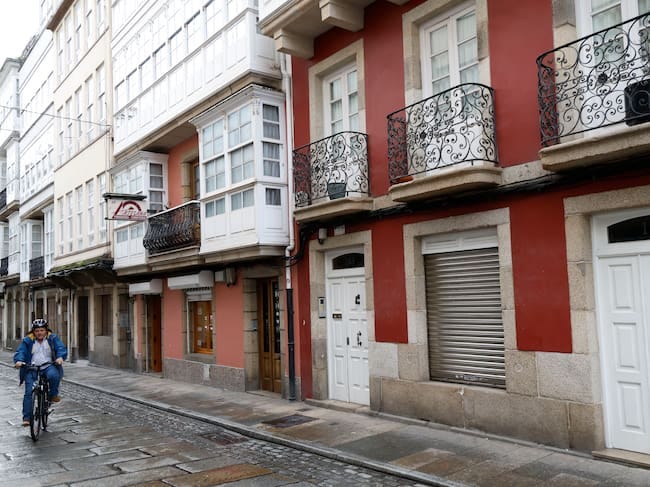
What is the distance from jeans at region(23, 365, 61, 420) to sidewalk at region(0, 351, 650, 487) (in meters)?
2.29

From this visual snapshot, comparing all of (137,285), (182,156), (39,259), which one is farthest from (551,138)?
(39,259)

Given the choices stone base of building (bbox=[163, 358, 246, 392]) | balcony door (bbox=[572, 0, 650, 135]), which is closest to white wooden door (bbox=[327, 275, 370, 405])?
stone base of building (bbox=[163, 358, 246, 392])

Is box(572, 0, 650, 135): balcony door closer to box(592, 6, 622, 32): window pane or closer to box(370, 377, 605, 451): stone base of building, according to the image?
box(592, 6, 622, 32): window pane

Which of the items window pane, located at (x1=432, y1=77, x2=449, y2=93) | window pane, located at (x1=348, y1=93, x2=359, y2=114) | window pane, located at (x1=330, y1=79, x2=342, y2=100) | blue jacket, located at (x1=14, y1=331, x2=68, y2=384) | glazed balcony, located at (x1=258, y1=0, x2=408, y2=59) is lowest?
blue jacket, located at (x1=14, y1=331, x2=68, y2=384)

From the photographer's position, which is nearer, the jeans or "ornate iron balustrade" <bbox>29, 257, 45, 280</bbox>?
the jeans

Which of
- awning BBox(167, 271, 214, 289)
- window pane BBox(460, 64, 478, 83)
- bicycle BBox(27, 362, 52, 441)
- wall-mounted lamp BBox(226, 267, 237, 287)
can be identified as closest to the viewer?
window pane BBox(460, 64, 478, 83)

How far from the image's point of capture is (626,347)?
673cm

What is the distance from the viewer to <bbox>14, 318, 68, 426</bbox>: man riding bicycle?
368 inches

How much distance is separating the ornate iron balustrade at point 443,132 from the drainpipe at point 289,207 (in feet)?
9.36

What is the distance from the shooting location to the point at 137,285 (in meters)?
17.2

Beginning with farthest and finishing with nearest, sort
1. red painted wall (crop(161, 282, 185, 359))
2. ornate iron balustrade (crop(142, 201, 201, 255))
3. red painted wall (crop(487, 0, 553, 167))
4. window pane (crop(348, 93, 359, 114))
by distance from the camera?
red painted wall (crop(161, 282, 185, 359))
ornate iron balustrade (crop(142, 201, 201, 255))
window pane (crop(348, 93, 359, 114))
red painted wall (crop(487, 0, 553, 167))

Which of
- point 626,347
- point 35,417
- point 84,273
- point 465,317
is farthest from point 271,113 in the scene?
point 84,273

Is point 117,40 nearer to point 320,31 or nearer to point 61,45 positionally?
point 61,45

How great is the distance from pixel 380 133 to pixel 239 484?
573 cm
